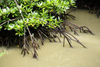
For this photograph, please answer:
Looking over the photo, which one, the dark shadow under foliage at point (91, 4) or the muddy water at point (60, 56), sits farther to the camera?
the dark shadow under foliage at point (91, 4)

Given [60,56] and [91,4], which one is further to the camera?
[91,4]

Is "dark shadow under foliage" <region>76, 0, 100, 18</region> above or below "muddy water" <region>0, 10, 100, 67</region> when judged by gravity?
above

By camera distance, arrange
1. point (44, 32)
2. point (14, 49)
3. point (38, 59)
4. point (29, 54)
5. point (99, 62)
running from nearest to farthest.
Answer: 1. point (99, 62)
2. point (38, 59)
3. point (29, 54)
4. point (14, 49)
5. point (44, 32)

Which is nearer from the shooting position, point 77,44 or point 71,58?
point 71,58

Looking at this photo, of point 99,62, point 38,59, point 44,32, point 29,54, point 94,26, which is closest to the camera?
point 99,62

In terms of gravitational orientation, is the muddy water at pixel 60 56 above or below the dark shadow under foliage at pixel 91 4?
below

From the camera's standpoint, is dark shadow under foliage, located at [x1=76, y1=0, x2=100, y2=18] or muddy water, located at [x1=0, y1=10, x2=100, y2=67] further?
dark shadow under foliage, located at [x1=76, y1=0, x2=100, y2=18]

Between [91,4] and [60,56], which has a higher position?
[91,4]

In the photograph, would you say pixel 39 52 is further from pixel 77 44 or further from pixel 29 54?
pixel 77 44

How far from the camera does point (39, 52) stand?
7.97 ft

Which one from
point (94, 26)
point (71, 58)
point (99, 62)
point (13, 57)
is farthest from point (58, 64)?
point (94, 26)

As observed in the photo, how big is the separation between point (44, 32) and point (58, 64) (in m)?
1.07

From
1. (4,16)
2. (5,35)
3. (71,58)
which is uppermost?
(4,16)

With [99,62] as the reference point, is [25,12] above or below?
above
